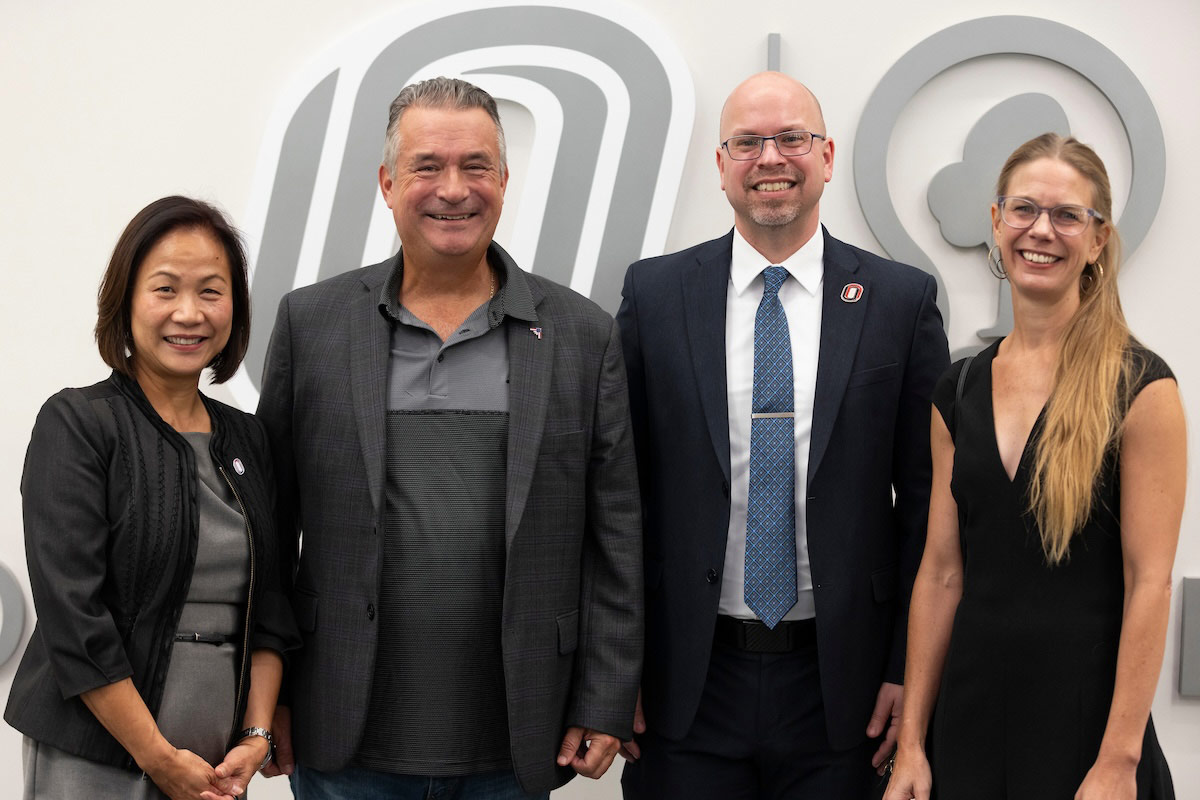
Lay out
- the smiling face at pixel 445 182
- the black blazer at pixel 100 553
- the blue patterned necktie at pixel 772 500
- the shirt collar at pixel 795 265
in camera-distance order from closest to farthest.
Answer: the black blazer at pixel 100 553 < the smiling face at pixel 445 182 < the blue patterned necktie at pixel 772 500 < the shirt collar at pixel 795 265

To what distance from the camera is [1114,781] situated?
1.71 metres

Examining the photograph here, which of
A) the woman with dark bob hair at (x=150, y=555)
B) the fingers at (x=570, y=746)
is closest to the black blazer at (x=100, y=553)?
the woman with dark bob hair at (x=150, y=555)

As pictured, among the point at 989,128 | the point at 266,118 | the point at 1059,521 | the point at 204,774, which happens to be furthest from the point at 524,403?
the point at 989,128

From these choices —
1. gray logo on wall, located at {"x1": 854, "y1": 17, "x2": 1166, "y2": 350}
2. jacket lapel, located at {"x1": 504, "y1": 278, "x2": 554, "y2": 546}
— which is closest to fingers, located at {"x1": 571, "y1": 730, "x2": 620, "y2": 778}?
jacket lapel, located at {"x1": 504, "y1": 278, "x2": 554, "y2": 546}

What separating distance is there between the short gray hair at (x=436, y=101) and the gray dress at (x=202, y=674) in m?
0.68

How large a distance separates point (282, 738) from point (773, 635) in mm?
997

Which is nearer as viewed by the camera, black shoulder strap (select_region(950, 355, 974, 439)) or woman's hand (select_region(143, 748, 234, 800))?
woman's hand (select_region(143, 748, 234, 800))

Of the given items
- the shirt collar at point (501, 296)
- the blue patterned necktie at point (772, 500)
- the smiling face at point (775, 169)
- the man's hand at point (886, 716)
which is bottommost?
the man's hand at point (886, 716)

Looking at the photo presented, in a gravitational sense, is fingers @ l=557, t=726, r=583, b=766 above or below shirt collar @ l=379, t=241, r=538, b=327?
below

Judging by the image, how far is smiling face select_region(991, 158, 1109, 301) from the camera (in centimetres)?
181

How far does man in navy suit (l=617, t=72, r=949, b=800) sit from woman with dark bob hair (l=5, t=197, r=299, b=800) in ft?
2.70

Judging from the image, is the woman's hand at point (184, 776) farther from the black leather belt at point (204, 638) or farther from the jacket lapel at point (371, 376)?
the jacket lapel at point (371, 376)

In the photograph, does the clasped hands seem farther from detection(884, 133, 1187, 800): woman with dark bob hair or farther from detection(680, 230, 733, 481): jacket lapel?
detection(884, 133, 1187, 800): woman with dark bob hair

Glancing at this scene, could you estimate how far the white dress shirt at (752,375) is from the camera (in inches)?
85.4
